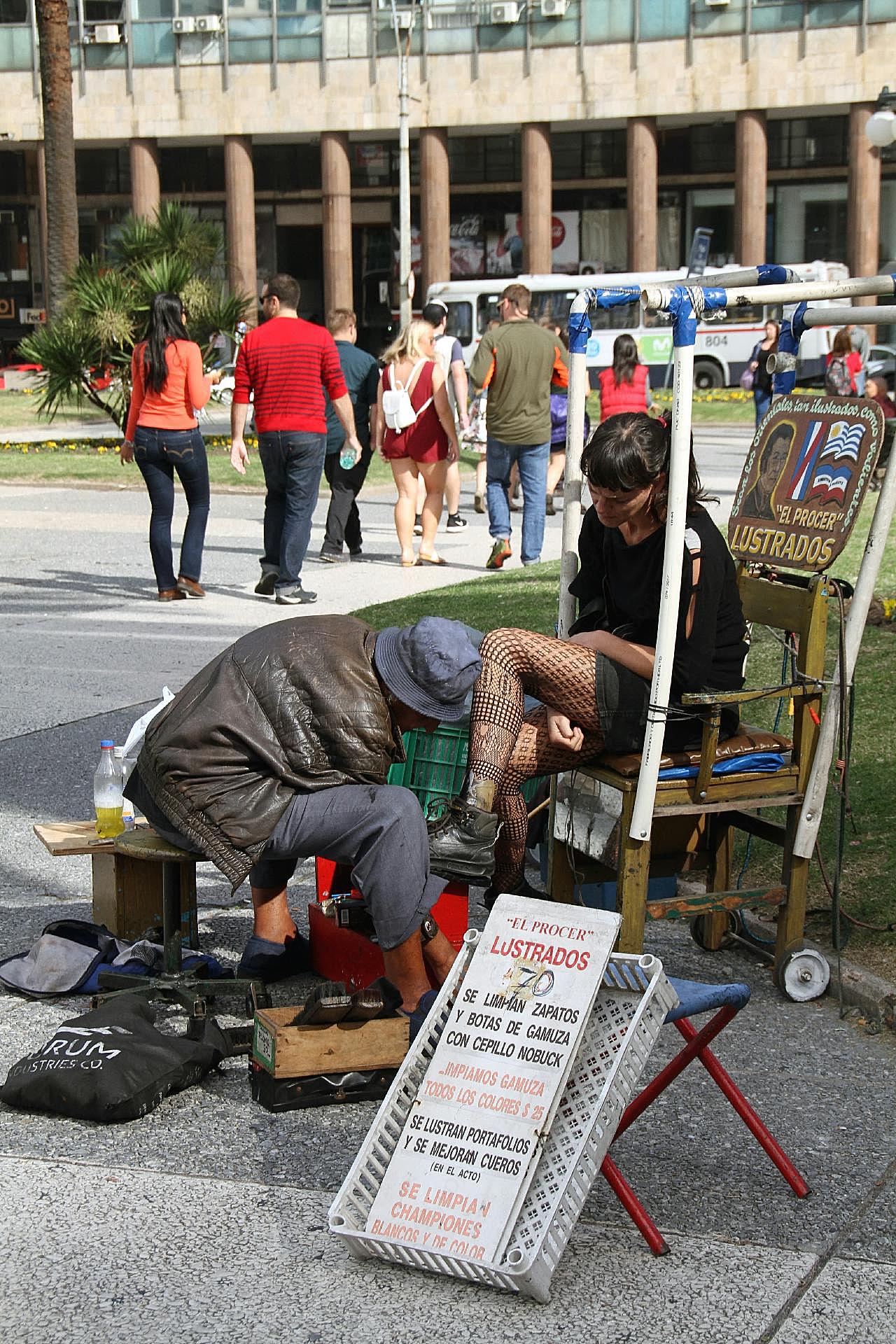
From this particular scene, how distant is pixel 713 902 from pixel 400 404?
7.65m

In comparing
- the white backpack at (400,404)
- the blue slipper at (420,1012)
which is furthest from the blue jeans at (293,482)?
the blue slipper at (420,1012)

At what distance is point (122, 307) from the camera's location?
21672mm

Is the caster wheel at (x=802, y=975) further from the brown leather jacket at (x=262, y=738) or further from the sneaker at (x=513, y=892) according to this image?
the brown leather jacket at (x=262, y=738)

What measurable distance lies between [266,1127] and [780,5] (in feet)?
142

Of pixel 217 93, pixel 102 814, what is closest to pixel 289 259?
pixel 217 93

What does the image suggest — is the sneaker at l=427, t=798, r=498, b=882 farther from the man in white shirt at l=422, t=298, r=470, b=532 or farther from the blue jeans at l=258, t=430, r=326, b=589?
the man in white shirt at l=422, t=298, r=470, b=532

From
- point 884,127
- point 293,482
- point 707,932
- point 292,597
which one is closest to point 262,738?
point 707,932

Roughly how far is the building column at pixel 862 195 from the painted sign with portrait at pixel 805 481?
132 ft

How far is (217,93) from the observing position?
1816 inches

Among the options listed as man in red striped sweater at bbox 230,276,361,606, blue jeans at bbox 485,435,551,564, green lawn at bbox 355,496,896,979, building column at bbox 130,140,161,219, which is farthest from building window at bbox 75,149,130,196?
man in red striped sweater at bbox 230,276,361,606

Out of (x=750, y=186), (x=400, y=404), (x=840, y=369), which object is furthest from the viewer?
(x=750, y=186)

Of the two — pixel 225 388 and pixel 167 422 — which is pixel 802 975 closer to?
pixel 167 422

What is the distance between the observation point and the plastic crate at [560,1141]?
3144 millimetres

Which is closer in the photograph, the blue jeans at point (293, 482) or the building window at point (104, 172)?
the blue jeans at point (293, 482)
